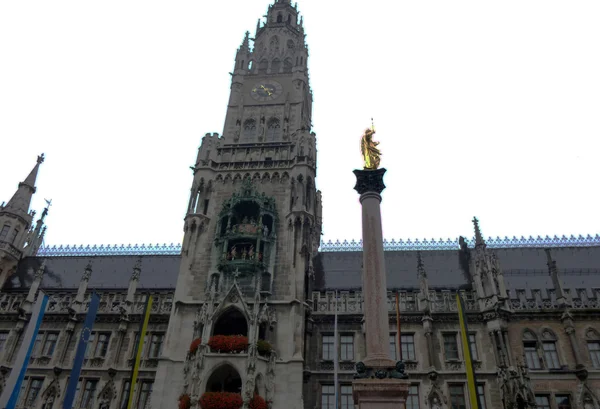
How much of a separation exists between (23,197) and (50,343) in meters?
17.1

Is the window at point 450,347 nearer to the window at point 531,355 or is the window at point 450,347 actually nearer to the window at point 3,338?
the window at point 531,355

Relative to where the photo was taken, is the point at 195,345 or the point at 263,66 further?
the point at 263,66

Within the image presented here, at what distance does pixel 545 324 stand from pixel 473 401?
11.1 m

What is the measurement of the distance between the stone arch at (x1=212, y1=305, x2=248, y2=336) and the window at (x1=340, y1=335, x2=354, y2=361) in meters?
6.64

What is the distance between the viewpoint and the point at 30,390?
32.6 metres

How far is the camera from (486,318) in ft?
→ 103

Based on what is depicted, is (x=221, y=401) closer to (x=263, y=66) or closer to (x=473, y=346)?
(x=473, y=346)

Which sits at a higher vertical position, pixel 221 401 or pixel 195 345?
pixel 195 345

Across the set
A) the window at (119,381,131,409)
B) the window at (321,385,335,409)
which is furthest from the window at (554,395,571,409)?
the window at (119,381,131,409)

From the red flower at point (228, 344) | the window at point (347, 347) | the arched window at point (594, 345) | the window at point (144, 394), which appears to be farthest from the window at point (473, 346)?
the window at point (144, 394)

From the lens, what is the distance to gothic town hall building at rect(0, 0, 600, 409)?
95.5 feet

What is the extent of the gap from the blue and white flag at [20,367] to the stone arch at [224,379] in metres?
10.9

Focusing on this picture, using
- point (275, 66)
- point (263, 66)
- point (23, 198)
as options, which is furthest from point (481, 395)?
point (23, 198)

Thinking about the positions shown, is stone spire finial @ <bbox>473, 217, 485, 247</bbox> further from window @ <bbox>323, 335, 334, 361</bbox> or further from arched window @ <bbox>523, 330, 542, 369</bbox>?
window @ <bbox>323, 335, 334, 361</bbox>
